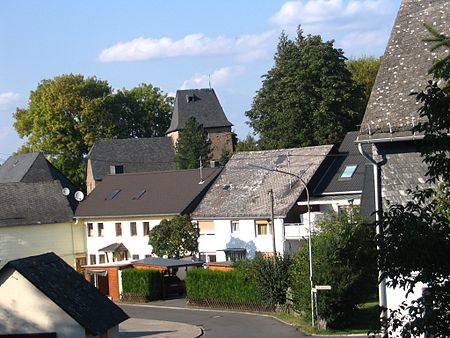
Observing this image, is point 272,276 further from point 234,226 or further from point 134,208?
point 134,208

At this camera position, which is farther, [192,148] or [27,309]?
[192,148]

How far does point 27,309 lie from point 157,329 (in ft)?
47.8

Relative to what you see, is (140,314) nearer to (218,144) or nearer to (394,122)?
(394,122)

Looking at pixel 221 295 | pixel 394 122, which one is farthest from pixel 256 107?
pixel 394 122

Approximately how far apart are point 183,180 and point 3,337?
A: 39232mm

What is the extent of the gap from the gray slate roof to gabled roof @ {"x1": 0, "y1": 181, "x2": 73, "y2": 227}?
51.2 m

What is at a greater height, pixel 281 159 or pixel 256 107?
pixel 256 107

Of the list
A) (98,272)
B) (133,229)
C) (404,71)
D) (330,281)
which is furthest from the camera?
(133,229)

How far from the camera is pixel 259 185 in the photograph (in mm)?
57562

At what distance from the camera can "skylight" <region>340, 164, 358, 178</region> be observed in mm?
54875

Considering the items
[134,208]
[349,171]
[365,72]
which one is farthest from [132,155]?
[349,171]

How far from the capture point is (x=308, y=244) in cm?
3838

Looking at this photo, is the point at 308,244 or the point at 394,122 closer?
the point at 394,122

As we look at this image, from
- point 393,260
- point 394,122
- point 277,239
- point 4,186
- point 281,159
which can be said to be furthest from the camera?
point 4,186
